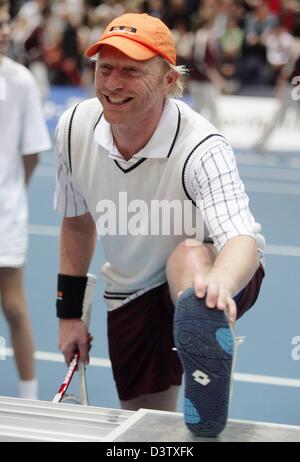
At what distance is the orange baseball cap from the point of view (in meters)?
2.75

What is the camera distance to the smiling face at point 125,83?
2791 millimetres

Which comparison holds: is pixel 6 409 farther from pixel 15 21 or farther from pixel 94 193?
pixel 15 21

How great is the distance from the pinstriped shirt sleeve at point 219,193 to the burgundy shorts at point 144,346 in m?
0.49

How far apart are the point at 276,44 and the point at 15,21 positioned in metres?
4.97

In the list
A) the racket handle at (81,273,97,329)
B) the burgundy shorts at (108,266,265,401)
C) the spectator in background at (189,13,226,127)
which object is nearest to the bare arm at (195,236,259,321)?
the burgundy shorts at (108,266,265,401)

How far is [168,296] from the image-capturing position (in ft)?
10.2

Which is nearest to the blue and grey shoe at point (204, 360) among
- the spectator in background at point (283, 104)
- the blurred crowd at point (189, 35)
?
the spectator in background at point (283, 104)

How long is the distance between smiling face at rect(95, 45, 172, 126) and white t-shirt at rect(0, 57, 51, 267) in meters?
1.47

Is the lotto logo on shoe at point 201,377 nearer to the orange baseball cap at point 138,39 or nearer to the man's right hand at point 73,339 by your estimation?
the orange baseball cap at point 138,39

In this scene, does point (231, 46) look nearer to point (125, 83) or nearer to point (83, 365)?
point (83, 365)

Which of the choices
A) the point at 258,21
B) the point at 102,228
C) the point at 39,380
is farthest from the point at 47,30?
the point at 102,228

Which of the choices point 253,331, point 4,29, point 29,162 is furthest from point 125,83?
point 253,331

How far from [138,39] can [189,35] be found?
443 inches

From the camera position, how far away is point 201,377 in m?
2.29
